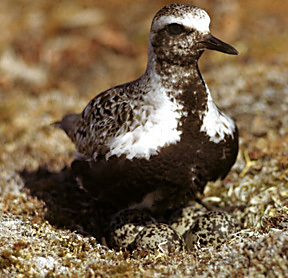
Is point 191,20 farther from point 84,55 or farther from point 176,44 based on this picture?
point 84,55

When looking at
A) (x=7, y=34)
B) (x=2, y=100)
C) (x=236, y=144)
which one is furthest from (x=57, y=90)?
(x=236, y=144)

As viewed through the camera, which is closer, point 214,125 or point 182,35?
point 182,35

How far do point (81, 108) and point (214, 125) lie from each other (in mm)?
6285

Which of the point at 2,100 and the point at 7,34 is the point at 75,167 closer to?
the point at 2,100

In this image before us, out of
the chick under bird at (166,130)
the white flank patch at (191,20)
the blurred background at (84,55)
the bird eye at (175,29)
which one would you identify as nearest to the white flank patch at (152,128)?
the chick under bird at (166,130)

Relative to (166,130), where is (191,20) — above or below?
A: above

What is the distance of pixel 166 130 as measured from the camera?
17.4ft

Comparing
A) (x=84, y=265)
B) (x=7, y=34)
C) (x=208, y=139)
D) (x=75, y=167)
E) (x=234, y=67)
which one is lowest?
(x=84, y=265)

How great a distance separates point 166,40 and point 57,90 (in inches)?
344

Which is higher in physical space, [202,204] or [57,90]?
[57,90]

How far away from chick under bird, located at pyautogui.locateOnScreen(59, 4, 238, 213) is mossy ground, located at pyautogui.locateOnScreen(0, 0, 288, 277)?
913 mm

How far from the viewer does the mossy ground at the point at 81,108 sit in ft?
15.5

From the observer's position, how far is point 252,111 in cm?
952

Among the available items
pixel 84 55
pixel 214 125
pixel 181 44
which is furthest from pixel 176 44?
pixel 84 55
